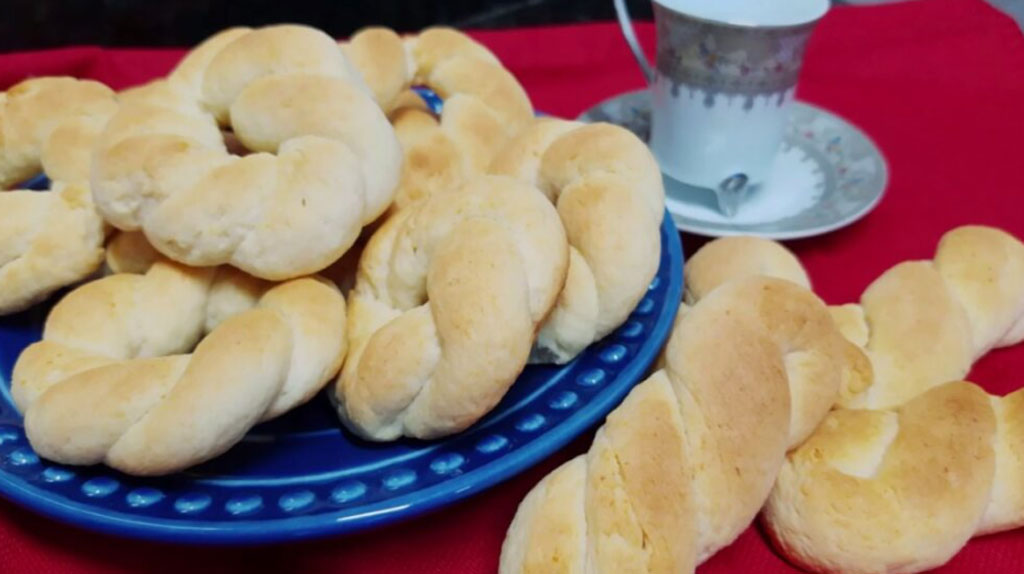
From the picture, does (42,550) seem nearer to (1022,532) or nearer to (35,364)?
(35,364)

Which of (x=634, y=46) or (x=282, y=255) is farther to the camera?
(x=634, y=46)

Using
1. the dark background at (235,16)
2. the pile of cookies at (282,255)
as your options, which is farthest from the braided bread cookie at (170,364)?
the dark background at (235,16)

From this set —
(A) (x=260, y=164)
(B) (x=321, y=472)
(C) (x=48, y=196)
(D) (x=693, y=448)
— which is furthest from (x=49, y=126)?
(D) (x=693, y=448)

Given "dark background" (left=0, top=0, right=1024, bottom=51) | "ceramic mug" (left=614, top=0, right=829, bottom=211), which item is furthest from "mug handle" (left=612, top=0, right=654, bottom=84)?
"dark background" (left=0, top=0, right=1024, bottom=51)

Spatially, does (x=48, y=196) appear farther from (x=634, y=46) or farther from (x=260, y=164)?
(x=634, y=46)

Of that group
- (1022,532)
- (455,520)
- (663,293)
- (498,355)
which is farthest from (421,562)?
(1022,532)

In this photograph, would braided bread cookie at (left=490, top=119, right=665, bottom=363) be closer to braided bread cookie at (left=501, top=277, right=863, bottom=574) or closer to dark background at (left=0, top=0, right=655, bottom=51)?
braided bread cookie at (left=501, top=277, right=863, bottom=574)

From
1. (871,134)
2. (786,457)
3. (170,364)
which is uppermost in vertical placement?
(170,364)
